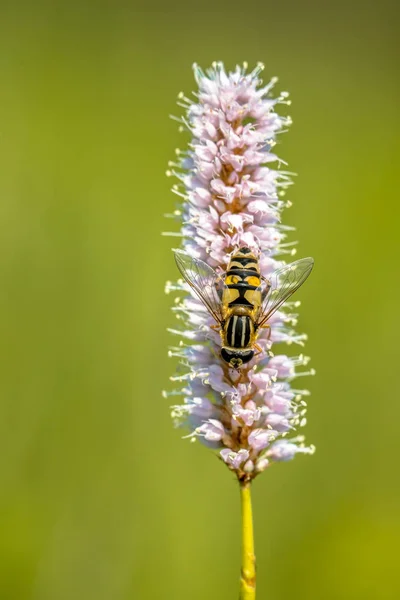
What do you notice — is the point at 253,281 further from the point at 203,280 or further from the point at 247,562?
the point at 247,562

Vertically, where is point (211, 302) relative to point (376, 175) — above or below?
below

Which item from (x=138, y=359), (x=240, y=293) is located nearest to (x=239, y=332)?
(x=240, y=293)

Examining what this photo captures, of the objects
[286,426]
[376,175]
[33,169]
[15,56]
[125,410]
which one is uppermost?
[15,56]

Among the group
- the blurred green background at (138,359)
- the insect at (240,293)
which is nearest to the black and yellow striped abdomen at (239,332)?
the insect at (240,293)

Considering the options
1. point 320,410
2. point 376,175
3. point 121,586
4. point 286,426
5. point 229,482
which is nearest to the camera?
point 286,426

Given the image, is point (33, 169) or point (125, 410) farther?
point (33, 169)

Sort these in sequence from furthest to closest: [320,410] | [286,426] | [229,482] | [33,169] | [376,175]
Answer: [376,175], [33,169], [320,410], [229,482], [286,426]

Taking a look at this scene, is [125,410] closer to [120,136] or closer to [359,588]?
[359,588]

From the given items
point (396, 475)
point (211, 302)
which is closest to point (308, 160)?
point (396, 475)
